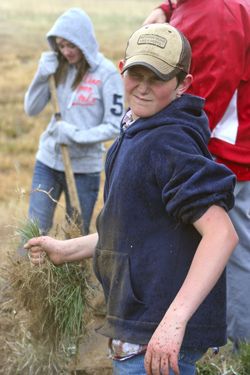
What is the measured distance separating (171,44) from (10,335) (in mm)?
2343

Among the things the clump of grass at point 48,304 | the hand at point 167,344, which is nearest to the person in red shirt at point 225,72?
the clump of grass at point 48,304

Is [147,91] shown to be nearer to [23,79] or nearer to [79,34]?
[79,34]

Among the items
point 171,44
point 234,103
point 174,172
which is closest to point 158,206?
point 174,172

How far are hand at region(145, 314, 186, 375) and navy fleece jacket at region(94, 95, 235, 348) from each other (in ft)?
0.81

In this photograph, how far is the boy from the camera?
8.14ft

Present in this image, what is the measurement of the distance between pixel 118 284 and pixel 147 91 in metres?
0.65

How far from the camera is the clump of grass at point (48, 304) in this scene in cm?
346

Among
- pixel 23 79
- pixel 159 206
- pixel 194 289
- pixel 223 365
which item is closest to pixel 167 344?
pixel 194 289

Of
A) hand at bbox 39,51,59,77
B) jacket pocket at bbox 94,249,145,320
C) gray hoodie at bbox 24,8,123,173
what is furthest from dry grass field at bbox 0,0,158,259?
jacket pocket at bbox 94,249,145,320

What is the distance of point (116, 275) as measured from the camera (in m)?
2.71

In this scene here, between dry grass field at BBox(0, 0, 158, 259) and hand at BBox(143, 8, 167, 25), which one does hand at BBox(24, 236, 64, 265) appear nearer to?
dry grass field at BBox(0, 0, 158, 259)

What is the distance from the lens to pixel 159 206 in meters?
2.59

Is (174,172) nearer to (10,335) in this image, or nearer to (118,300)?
(118,300)

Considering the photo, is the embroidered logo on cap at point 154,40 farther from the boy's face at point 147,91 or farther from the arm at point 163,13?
the arm at point 163,13
